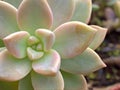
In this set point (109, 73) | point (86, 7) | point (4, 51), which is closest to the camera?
point (4, 51)

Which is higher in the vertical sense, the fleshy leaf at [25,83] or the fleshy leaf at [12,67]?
the fleshy leaf at [12,67]

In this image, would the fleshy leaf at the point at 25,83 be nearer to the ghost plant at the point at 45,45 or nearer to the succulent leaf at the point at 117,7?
the ghost plant at the point at 45,45

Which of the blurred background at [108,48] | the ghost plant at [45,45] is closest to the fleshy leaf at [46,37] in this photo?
the ghost plant at [45,45]

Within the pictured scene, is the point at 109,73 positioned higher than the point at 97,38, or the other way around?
the point at 97,38

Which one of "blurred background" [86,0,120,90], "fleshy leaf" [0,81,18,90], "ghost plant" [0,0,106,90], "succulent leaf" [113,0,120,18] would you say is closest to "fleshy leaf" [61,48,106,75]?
"ghost plant" [0,0,106,90]

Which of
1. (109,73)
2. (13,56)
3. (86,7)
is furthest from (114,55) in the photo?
(13,56)

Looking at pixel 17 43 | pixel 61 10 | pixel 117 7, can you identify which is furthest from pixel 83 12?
pixel 117 7

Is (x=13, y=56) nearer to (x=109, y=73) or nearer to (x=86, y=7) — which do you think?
(x=86, y=7)
